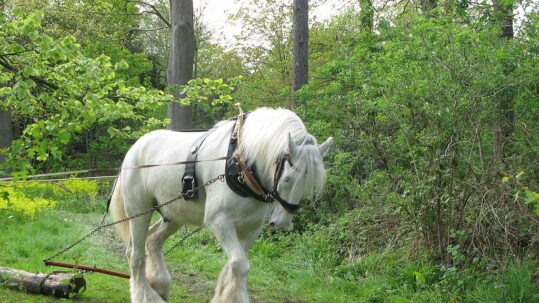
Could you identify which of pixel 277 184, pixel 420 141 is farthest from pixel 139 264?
pixel 420 141

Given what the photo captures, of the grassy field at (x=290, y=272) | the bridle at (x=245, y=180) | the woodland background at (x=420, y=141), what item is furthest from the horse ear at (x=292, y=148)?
the grassy field at (x=290, y=272)

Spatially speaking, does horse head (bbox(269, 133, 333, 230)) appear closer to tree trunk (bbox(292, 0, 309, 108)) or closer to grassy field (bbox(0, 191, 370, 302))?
grassy field (bbox(0, 191, 370, 302))

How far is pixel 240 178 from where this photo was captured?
3.98 metres

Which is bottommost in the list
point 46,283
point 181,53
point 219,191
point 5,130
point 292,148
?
point 46,283

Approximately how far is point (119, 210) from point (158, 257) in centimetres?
72

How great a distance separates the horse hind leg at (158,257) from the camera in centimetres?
500

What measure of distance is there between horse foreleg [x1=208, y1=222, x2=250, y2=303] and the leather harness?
1.06 feet

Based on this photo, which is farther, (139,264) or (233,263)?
(139,264)

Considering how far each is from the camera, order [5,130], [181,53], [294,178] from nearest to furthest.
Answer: [294,178], [181,53], [5,130]

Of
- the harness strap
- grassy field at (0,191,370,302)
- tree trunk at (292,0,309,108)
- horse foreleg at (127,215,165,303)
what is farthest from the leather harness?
tree trunk at (292,0,309,108)

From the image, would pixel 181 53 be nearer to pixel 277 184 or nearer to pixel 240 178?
pixel 240 178

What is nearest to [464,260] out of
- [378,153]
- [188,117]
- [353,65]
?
[378,153]

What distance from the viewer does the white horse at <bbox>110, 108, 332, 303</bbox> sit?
12.3ft

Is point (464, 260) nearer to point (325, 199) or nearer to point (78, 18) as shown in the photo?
point (325, 199)
